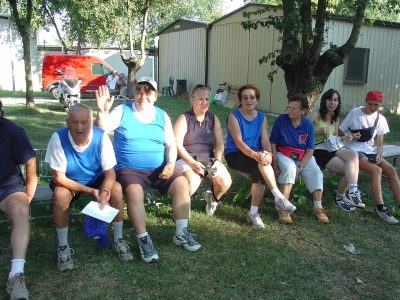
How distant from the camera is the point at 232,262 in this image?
10.8 ft

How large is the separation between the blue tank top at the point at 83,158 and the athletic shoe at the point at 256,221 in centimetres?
163

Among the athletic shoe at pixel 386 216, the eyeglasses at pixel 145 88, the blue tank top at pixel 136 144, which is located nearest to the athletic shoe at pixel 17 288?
the blue tank top at pixel 136 144

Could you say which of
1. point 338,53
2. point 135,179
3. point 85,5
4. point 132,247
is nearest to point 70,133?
point 135,179

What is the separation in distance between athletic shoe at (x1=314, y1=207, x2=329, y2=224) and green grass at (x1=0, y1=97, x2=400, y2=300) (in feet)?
0.23

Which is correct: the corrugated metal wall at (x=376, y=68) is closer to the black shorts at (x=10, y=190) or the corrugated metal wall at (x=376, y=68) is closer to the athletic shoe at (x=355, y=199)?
the athletic shoe at (x=355, y=199)

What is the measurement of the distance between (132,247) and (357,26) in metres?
4.78

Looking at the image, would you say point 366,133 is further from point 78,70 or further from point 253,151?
point 78,70

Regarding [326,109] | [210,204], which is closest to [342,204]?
[326,109]

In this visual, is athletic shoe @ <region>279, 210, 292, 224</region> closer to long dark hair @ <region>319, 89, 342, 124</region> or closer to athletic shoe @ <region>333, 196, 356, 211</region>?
athletic shoe @ <region>333, 196, 356, 211</region>

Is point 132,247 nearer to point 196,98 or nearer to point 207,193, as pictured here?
point 207,193

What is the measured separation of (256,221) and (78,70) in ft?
48.2

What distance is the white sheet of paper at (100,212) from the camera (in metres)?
3.08

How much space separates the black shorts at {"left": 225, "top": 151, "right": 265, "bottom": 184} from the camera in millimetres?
4096

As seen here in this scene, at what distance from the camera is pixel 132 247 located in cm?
349
